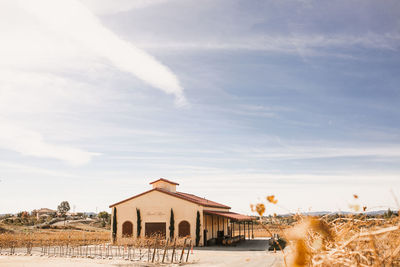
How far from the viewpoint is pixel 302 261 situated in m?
2.35

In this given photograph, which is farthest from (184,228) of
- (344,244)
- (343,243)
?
(344,244)

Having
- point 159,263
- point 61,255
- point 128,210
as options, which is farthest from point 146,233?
point 159,263

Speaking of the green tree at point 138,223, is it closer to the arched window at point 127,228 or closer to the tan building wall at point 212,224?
the arched window at point 127,228

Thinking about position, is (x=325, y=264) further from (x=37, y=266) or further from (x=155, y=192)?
(x=155, y=192)

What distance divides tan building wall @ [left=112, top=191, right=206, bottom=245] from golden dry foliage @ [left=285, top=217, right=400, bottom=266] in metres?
31.1

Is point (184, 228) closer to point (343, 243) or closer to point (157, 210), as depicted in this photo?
point (157, 210)

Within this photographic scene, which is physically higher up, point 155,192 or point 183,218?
point 155,192

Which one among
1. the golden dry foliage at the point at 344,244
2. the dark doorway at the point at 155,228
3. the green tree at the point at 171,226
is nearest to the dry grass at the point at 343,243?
the golden dry foliage at the point at 344,244

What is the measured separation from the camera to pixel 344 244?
2.12 meters

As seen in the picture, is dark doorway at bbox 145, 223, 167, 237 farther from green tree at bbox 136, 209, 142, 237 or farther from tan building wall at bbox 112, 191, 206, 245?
green tree at bbox 136, 209, 142, 237

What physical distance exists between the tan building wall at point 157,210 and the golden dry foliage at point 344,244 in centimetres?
3107

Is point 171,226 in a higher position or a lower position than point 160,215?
lower

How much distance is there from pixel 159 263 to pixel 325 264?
68.5 feet

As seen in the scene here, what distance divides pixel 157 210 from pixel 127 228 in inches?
145
